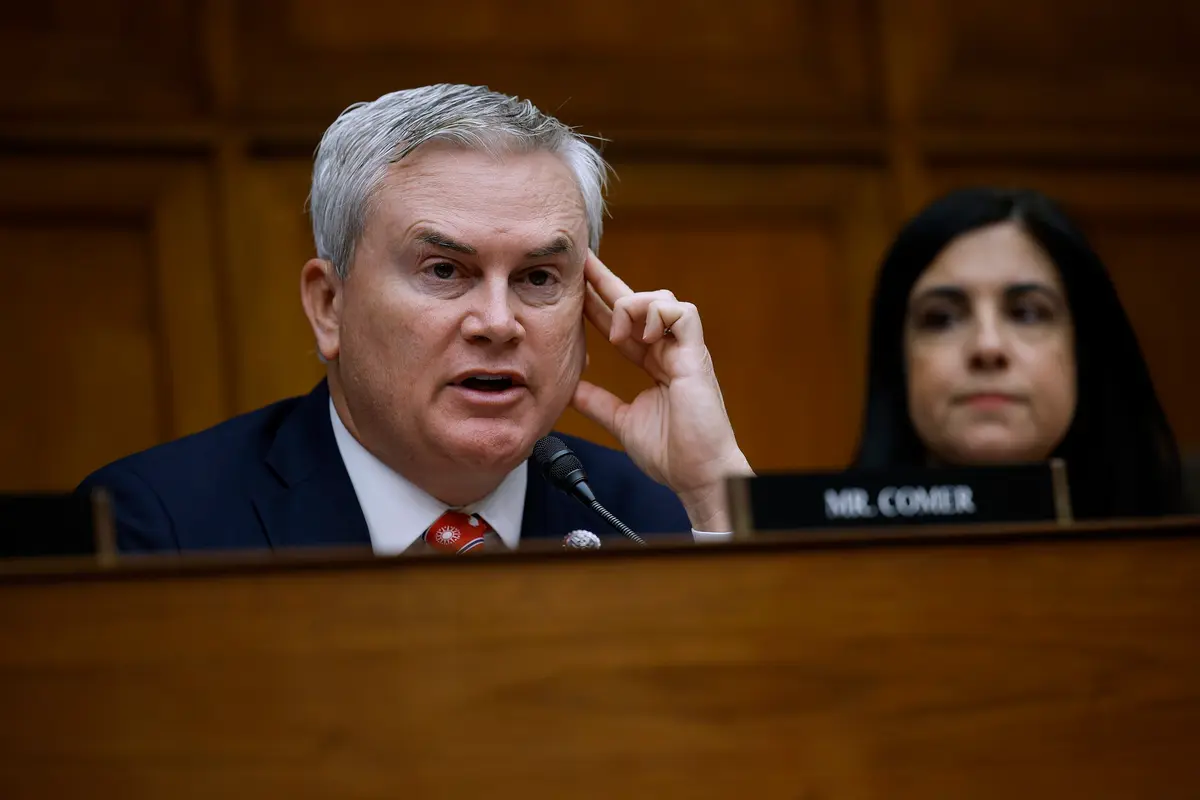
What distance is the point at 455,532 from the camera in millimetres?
1819

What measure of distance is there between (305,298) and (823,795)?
43.3 inches

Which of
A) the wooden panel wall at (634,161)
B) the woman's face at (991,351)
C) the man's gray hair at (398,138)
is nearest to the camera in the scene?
the man's gray hair at (398,138)

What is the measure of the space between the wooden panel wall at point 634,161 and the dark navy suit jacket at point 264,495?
956mm

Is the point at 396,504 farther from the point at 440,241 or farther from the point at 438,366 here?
the point at 440,241

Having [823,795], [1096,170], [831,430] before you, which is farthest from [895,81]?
[823,795]

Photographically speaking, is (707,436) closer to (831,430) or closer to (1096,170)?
(831,430)

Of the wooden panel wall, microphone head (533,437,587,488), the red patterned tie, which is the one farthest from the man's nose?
the wooden panel wall

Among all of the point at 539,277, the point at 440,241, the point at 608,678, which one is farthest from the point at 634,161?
the point at 608,678

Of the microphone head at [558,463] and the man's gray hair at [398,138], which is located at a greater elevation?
the man's gray hair at [398,138]

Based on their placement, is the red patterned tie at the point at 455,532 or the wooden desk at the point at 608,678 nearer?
the wooden desk at the point at 608,678

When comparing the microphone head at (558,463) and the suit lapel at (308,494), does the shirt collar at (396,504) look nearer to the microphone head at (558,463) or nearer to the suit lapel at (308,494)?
the suit lapel at (308,494)

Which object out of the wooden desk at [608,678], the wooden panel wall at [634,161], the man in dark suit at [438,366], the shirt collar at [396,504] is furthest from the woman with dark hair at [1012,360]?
the wooden desk at [608,678]

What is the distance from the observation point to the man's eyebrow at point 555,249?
1.78 m

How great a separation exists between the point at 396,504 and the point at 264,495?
0.53ft
